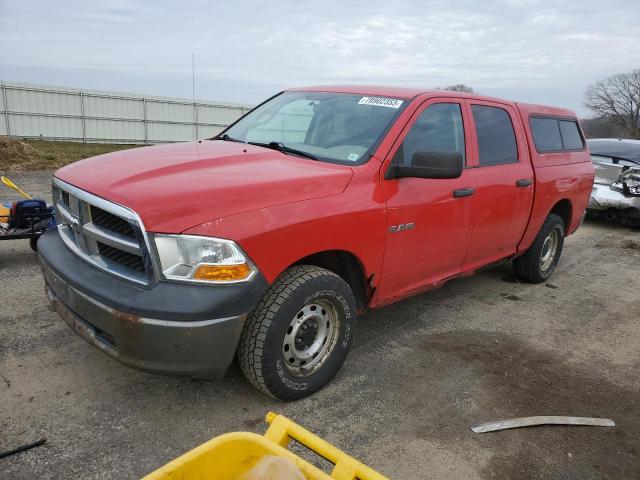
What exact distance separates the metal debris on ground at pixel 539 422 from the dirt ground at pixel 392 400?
0.15 feet

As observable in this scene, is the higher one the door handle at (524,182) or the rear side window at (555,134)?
the rear side window at (555,134)

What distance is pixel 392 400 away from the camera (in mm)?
3246

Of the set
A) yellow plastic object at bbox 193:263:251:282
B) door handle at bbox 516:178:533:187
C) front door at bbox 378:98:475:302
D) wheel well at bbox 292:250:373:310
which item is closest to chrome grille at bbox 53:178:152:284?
yellow plastic object at bbox 193:263:251:282

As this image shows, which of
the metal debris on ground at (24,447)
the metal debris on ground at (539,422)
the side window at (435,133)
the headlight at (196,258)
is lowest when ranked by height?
the metal debris on ground at (539,422)

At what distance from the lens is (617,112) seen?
164 ft

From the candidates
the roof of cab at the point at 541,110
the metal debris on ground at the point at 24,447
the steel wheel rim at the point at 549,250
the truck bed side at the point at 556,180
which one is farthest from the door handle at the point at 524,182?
the metal debris on ground at the point at 24,447

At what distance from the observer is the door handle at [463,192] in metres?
3.91

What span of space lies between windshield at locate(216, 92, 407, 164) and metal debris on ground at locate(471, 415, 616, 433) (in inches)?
70.1

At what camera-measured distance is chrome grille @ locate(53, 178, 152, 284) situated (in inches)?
100

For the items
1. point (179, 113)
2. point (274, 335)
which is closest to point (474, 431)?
point (274, 335)

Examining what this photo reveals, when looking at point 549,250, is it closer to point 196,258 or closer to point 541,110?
point 541,110

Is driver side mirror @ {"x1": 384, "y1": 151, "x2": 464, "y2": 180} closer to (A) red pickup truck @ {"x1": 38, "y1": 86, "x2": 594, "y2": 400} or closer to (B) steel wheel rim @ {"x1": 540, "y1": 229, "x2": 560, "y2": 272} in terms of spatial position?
(A) red pickup truck @ {"x1": 38, "y1": 86, "x2": 594, "y2": 400}

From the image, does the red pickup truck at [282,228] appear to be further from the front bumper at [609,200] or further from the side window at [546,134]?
the front bumper at [609,200]

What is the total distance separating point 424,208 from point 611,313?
2757 mm
